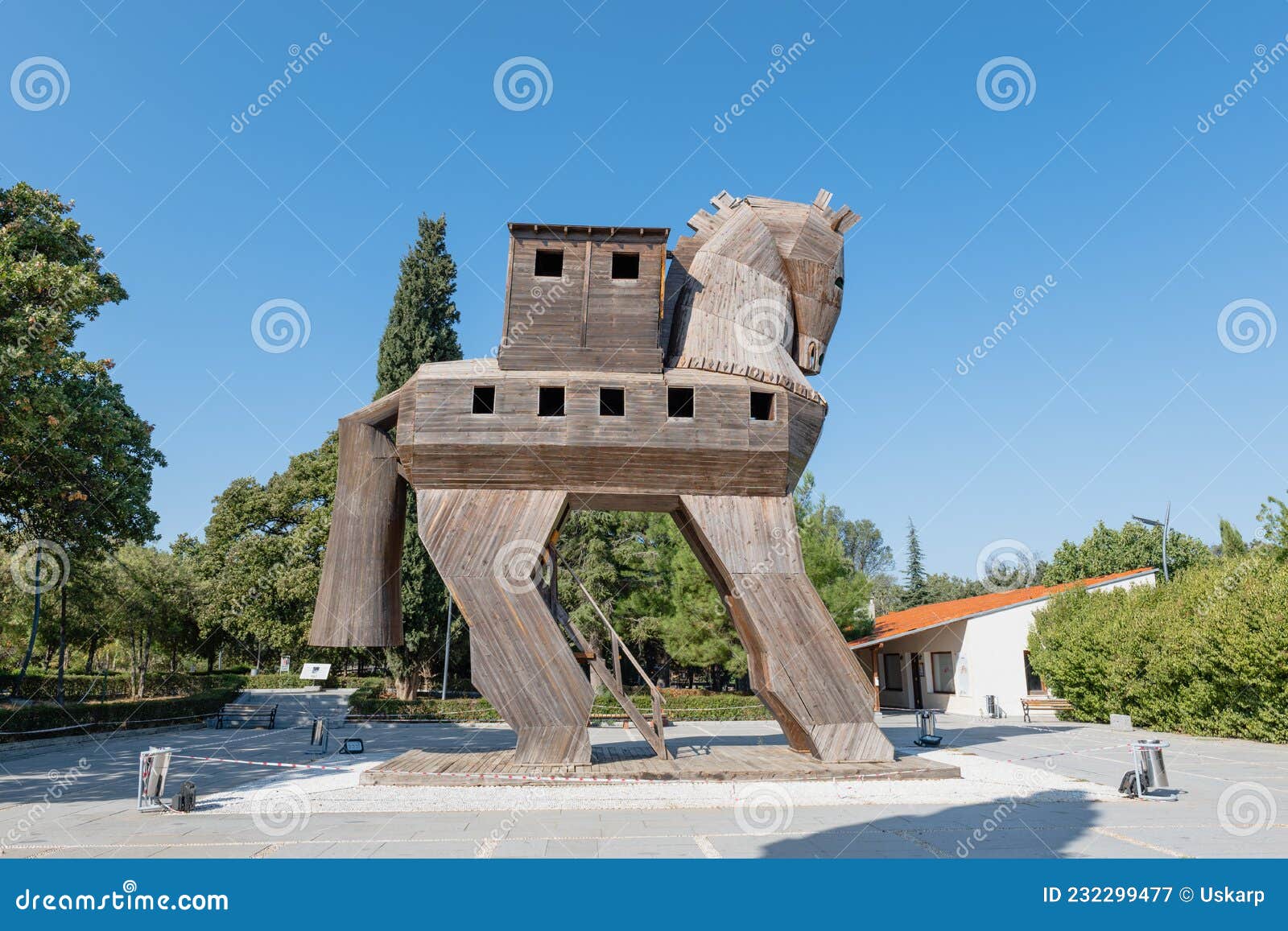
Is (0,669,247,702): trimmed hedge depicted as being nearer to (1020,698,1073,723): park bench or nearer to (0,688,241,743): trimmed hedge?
(0,688,241,743): trimmed hedge

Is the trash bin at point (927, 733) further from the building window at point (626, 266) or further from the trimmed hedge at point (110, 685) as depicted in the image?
the trimmed hedge at point (110, 685)

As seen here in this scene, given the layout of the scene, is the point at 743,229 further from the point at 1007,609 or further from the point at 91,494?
the point at 1007,609

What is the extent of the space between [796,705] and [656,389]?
5.56 m

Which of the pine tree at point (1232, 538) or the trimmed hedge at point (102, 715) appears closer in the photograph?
the trimmed hedge at point (102, 715)

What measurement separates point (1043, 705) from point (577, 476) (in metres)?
20.6

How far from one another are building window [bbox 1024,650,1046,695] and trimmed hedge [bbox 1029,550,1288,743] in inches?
78.4

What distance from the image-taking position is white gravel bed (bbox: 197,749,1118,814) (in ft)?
34.4

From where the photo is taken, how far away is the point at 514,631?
12.2 m

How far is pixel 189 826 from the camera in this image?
9.22 meters

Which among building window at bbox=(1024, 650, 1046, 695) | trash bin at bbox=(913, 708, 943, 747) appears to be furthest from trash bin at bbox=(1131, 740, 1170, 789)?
building window at bbox=(1024, 650, 1046, 695)

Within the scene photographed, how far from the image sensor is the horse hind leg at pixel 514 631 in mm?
12062

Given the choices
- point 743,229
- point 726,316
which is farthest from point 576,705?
point 743,229

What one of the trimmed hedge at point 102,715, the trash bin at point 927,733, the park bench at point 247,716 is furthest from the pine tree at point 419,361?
the trash bin at point 927,733

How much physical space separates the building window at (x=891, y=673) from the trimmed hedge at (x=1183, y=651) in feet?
31.9
